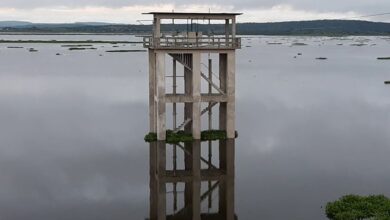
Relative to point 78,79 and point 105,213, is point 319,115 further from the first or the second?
point 78,79

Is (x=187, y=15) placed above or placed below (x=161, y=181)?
above

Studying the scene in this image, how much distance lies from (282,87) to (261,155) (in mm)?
31998

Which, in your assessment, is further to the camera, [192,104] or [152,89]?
[152,89]

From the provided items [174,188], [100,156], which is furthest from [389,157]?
[100,156]

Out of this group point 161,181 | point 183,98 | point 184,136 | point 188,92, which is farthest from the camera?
point 188,92

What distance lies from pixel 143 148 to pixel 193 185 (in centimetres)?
761

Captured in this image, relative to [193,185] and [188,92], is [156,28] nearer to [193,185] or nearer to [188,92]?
[188,92]

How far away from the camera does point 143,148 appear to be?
33844 mm

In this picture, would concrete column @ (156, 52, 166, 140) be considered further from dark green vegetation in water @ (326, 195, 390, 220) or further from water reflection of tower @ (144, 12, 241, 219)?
dark green vegetation in water @ (326, 195, 390, 220)

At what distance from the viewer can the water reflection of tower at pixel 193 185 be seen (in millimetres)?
23422

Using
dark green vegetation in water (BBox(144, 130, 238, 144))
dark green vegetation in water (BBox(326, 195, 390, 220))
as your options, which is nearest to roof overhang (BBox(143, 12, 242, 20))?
dark green vegetation in water (BBox(144, 130, 238, 144))

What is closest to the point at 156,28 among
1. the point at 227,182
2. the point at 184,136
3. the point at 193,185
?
the point at 184,136

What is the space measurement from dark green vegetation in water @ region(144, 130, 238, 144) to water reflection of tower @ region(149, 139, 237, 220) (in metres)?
0.38

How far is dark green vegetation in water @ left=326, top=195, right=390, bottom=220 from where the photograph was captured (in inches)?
870
